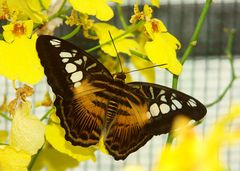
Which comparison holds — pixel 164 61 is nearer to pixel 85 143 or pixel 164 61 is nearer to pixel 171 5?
pixel 85 143

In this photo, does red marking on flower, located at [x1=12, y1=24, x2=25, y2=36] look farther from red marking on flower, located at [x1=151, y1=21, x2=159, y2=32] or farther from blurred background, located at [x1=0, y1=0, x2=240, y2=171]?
blurred background, located at [x1=0, y1=0, x2=240, y2=171]

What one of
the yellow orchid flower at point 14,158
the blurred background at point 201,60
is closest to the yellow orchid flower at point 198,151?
the yellow orchid flower at point 14,158

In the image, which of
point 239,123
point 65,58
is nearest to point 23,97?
point 65,58

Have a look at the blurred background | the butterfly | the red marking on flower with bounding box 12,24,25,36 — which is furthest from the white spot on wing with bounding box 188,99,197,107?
the blurred background

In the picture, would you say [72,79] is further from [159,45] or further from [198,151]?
[198,151]

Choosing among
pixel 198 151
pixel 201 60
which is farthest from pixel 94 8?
pixel 201 60

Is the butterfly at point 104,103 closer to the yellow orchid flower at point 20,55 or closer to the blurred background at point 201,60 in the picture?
the yellow orchid flower at point 20,55
